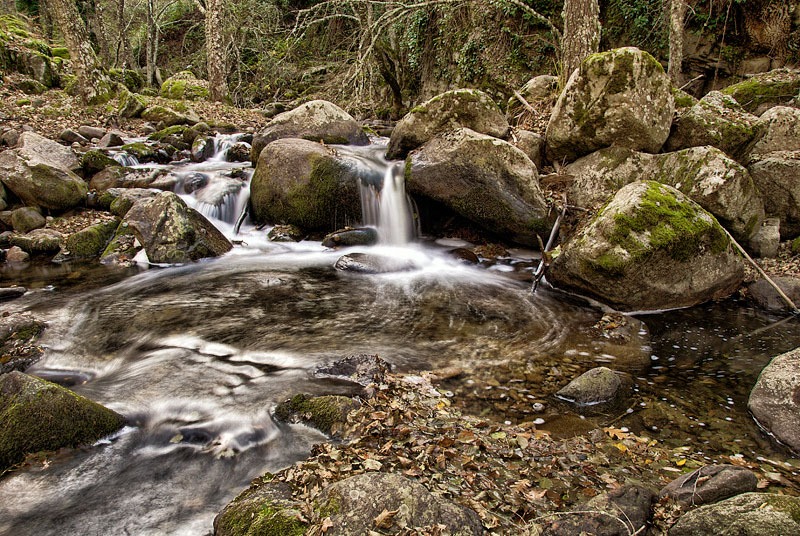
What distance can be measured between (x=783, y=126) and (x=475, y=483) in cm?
944

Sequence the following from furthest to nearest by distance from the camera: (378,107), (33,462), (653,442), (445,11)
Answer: (378,107) < (445,11) < (653,442) < (33,462)

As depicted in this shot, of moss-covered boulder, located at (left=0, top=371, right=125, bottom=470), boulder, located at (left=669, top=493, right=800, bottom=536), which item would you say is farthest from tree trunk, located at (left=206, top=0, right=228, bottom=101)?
boulder, located at (left=669, top=493, right=800, bottom=536)

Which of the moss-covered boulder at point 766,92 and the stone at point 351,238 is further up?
the moss-covered boulder at point 766,92

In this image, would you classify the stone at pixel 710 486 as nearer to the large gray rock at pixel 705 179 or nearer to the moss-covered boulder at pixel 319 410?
the moss-covered boulder at pixel 319 410

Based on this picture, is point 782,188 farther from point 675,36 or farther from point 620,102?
point 675,36

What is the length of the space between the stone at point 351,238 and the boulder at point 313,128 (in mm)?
3714

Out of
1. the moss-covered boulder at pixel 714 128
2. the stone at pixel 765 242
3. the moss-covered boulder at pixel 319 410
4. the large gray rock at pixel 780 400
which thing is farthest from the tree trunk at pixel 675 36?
the moss-covered boulder at pixel 319 410

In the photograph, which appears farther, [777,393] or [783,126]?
[783,126]

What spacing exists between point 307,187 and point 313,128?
339 cm

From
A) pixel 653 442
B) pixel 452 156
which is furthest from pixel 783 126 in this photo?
pixel 653 442

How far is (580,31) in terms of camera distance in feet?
32.9

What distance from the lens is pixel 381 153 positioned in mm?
11680

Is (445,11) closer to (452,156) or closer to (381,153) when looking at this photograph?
(381,153)

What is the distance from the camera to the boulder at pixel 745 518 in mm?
2303
